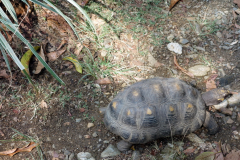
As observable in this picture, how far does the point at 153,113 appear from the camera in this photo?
2.23 metres

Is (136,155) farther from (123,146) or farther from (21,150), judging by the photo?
(21,150)

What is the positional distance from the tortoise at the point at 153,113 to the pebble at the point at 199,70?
26.0 inches

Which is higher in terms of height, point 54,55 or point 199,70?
point 54,55

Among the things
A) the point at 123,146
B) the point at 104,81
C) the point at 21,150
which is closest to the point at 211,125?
the point at 123,146

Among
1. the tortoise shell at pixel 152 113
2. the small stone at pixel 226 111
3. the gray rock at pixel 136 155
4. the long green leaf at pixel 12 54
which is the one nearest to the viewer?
the long green leaf at pixel 12 54

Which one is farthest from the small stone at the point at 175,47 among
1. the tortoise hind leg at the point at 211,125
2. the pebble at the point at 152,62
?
the tortoise hind leg at the point at 211,125

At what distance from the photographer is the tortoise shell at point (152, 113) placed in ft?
7.35

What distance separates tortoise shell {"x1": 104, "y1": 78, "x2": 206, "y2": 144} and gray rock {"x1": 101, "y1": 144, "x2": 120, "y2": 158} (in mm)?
219

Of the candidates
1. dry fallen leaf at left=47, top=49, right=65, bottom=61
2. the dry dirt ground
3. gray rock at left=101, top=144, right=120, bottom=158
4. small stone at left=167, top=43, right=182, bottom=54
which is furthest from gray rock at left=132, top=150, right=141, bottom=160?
dry fallen leaf at left=47, top=49, right=65, bottom=61

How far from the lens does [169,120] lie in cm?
228

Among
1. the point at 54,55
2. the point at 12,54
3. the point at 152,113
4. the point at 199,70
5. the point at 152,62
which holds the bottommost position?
the point at 199,70

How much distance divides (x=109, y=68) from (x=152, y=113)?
1065mm

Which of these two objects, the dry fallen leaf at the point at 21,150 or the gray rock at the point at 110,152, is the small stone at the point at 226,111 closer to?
the gray rock at the point at 110,152

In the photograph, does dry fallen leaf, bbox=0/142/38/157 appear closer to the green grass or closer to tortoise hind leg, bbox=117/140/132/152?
the green grass
